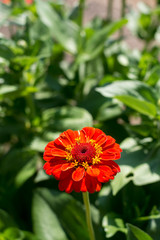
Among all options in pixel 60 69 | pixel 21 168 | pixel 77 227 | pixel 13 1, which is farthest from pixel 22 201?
pixel 13 1

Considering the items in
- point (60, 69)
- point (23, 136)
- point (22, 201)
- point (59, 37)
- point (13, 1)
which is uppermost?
point (13, 1)

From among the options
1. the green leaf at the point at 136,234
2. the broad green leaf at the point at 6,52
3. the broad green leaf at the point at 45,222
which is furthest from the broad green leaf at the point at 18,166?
the green leaf at the point at 136,234

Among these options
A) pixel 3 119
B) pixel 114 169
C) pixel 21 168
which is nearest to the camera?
pixel 114 169

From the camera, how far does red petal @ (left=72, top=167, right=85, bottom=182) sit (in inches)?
20.5

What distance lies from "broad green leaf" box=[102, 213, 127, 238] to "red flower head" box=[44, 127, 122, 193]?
23 centimetres

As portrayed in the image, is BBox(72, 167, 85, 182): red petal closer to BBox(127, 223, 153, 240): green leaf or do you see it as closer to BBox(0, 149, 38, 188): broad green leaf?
BBox(127, 223, 153, 240): green leaf

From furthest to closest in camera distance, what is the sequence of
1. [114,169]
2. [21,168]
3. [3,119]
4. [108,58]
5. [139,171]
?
[108,58]
[3,119]
[21,168]
[139,171]
[114,169]

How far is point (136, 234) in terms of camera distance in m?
0.66

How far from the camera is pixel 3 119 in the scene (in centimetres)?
112

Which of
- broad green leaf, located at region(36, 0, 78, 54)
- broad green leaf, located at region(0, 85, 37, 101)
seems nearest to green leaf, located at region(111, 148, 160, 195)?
broad green leaf, located at region(0, 85, 37, 101)

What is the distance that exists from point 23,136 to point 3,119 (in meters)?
0.11

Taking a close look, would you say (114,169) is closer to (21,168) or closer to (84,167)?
(84,167)

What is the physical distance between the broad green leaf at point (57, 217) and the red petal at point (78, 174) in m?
0.31

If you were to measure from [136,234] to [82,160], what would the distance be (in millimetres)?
210
